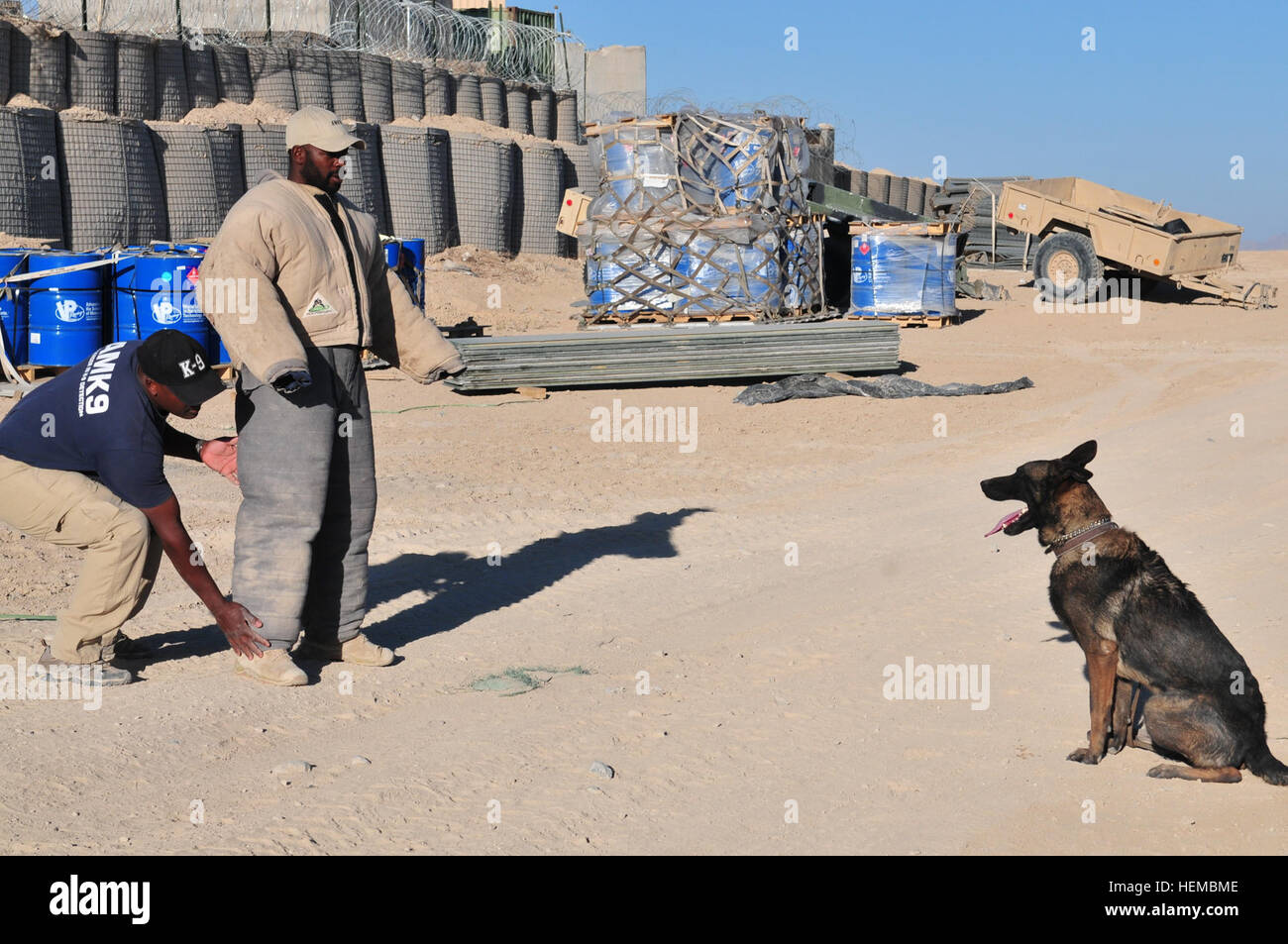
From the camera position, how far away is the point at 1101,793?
438 centimetres

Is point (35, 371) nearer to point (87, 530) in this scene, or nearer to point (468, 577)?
point (468, 577)

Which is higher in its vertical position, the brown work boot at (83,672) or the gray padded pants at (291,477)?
the gray padded pants at (291,477)

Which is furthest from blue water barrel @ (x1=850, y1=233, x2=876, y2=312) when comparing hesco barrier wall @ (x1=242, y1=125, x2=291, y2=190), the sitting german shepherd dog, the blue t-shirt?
the blue t-shirt

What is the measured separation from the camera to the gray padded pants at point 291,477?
5039 millimetres

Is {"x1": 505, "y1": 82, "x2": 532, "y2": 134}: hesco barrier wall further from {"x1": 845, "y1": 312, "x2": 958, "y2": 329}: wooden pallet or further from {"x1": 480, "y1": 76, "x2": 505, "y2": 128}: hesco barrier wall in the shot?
{"x1": 845, "y1": 312, "x2": 958, "y2": 329}: wooden pallet

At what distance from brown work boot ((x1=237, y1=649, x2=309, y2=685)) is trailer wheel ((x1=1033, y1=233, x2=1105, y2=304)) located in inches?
779

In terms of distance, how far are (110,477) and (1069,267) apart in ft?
66.8

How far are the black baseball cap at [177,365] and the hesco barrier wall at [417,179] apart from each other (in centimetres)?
1654

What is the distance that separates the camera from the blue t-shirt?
189 inches

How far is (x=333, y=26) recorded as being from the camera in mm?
23203

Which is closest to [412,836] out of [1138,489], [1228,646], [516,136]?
[1228,646]

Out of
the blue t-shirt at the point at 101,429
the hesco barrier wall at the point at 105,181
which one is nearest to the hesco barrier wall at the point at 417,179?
the hesco barrier wall at the point at 105,181

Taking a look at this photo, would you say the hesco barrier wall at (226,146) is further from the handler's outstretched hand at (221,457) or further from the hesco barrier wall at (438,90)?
the handler's outstretched hand at (221,457)

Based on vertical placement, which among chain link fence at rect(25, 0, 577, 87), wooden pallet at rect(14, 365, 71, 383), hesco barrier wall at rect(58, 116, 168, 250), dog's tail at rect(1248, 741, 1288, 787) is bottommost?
dog's tail at rect(1248, 741, 1288, 787)
